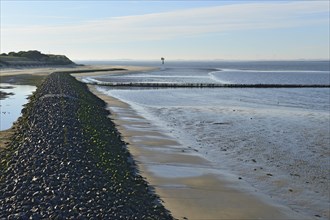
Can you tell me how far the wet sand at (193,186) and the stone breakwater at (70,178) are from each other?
70 cm

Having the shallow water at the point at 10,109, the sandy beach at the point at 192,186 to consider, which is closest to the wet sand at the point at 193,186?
the sandy beach at the point at 192,186

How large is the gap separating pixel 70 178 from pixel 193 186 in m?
4.58

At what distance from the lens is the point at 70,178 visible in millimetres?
12141

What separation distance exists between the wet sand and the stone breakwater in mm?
697

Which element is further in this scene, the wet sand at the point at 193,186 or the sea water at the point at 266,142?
the sea water at the point at 266,142

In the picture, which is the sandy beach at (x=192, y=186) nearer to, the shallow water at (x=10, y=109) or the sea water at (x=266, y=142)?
the sea water at (x=266, y=142)

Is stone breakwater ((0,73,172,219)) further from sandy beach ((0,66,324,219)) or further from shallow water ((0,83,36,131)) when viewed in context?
shallow water ((0,83,36,131))

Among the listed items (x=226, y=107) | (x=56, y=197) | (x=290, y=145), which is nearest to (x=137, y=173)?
(x=56, y=197)

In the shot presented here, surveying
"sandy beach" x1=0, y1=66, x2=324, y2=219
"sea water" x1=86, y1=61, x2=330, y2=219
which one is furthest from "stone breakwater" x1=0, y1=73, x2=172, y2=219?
"sea water" x1=86, y1=61, x2=330, y2=219

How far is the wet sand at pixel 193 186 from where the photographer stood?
12359 mm

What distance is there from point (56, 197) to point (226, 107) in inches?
1197

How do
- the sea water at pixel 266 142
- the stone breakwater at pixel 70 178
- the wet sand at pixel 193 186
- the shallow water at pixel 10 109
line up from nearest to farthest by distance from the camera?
the stone breakwater at pixel 70 178, the wet sand at pixel 193 186, the sea water at pixel 266 142, the shallow water at pixel 10 109

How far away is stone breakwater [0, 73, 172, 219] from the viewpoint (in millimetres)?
9945

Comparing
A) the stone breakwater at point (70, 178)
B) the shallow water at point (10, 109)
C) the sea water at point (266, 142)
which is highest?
the shallow water at point (10, 109)
